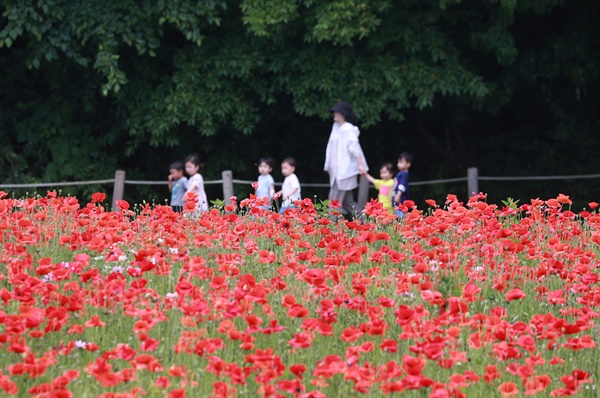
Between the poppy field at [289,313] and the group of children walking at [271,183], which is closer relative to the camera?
the poppy field at [289,313]

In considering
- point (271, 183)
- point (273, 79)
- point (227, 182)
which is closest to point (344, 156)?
point (271, 183)

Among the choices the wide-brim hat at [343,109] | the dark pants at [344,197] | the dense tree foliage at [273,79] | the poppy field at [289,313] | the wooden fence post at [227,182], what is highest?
the dense tree foliage at [273,79]

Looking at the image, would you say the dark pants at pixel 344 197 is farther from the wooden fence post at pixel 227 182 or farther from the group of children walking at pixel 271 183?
the wooden fence post at pixel 227 182

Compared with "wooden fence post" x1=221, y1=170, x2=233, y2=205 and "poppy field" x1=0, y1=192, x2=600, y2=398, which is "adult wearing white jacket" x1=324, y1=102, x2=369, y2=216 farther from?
"poppy field" x1=0, y1=192, x2=600, y2=398

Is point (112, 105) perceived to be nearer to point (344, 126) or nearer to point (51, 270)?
point (344, 126)

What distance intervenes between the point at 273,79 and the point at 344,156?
10.1ft

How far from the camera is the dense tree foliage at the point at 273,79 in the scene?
538 inches

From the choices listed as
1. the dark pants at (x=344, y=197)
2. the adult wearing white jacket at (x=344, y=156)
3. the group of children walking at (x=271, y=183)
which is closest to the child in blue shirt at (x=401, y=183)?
the group of children walking at (x=271, y=183)

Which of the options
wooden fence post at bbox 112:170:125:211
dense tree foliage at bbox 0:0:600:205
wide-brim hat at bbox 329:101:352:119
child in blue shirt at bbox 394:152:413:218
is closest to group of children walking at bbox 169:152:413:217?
child in blue shirt at bbox 394:152:413:218

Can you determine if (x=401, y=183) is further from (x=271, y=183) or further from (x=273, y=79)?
(x=273, y=79)

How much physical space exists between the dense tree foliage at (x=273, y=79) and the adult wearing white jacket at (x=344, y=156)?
158 cm

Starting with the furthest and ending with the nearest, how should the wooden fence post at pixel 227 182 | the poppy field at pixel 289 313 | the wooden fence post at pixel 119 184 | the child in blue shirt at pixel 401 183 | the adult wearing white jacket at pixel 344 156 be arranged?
1. the wooden fence post at pixel 119 184
2. the wooden fence post at pixel 227 182
3. the adult wearing white jacket at pixel 344 156
4. the child in blue shirt at pixel 401 183
5. the poppy field at pixel 289 313

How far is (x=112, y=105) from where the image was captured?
16844 millimetres

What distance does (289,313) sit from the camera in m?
4.43
